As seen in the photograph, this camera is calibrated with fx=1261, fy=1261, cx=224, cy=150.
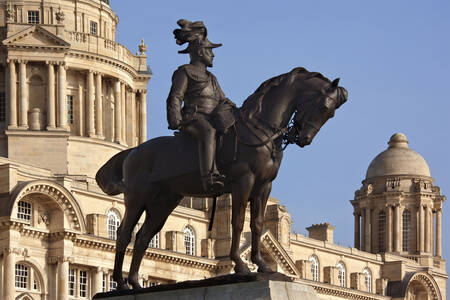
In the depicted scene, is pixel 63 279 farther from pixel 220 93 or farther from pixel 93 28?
pixel 220 93

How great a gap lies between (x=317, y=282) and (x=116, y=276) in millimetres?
79236

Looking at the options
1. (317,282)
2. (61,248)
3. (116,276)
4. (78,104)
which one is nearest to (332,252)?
(317,282)

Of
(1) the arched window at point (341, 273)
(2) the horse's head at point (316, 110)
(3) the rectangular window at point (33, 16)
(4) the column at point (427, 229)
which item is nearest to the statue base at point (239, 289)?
(2) the horse's head at point (316, 110)

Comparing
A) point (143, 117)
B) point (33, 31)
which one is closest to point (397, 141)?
point (143, 117)

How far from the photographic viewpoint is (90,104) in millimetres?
96625

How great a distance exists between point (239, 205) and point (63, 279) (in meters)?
54.6

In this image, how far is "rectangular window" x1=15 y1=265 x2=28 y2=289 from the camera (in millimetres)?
73750

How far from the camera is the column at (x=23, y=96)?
92.8 m

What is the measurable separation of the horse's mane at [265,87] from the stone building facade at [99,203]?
50.8 meters

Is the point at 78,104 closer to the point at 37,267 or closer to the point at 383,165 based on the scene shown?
the point at 37,267

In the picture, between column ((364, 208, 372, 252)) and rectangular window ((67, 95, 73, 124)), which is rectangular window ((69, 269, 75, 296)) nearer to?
rectangular window ((67, 95, 73, 124))

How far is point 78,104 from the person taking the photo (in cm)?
9700

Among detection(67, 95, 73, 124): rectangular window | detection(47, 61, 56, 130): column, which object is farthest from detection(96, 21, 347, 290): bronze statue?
detection(67, 95, 73, 124): rectangular window

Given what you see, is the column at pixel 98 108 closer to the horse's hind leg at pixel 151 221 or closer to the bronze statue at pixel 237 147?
the horse's hind leg at pixel 151 221
